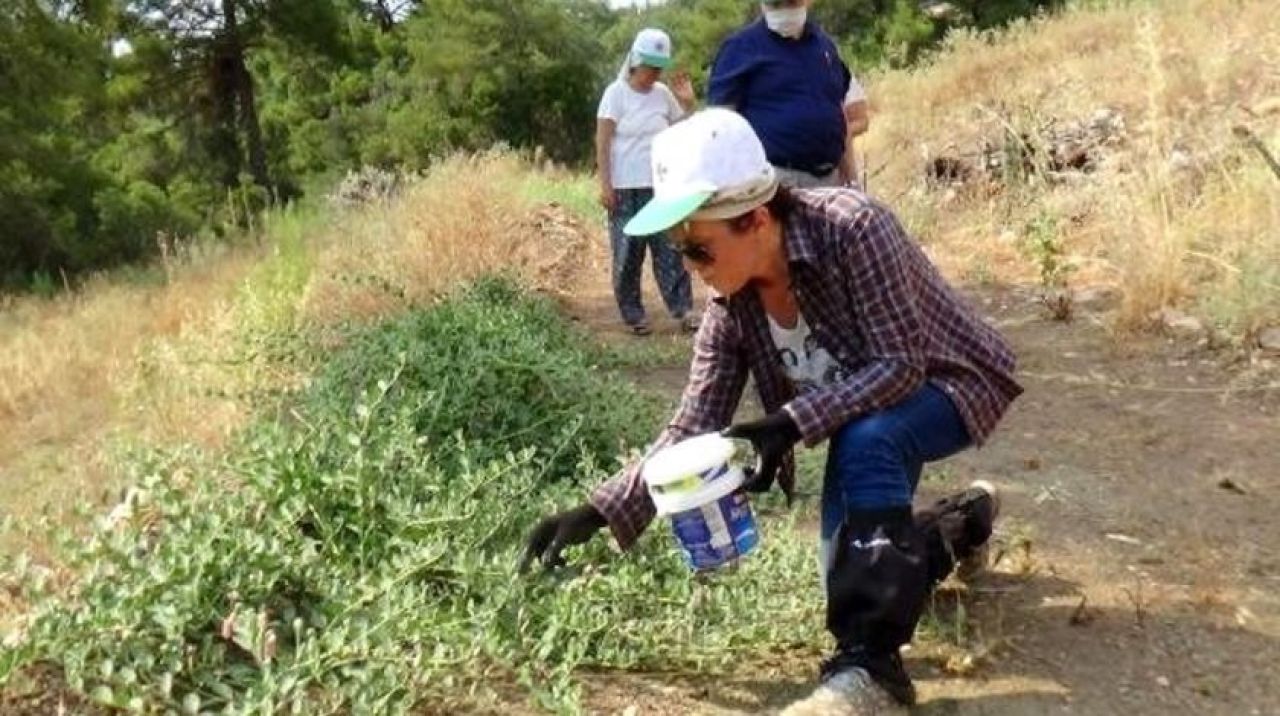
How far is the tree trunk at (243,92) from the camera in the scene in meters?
22.3

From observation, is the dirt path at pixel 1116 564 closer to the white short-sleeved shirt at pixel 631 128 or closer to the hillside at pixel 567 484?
the hillside at pixel 567 484

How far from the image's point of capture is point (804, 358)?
245 cm

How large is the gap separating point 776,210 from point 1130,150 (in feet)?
21.3

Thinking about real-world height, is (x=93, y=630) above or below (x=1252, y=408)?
above

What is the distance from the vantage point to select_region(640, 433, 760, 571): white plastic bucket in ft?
6.99

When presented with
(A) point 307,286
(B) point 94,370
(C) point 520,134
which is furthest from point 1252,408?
(C) point 520,134

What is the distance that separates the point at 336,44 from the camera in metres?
22.9

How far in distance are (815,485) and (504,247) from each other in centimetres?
486

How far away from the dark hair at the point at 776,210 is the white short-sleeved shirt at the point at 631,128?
3.78 metres

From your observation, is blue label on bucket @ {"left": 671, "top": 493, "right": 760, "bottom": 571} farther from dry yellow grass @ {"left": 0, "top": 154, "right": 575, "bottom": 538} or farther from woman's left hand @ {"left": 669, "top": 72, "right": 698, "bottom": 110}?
woman's left hand @ {"left": 669, "top": 72, "right": 698, "bottom": 110}

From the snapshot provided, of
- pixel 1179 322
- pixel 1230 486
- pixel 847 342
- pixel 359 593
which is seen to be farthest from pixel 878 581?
pixel 1179 322

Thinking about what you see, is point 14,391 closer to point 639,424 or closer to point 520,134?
point 639,424

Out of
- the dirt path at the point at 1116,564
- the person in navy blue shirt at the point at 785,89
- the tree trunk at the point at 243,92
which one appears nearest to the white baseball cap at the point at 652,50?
the person in navy blue shirt at the point at 785,89

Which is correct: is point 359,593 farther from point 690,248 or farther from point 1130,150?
point 1130,150
